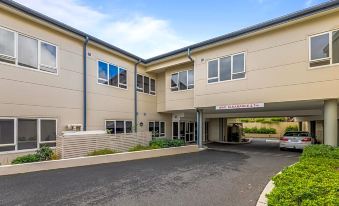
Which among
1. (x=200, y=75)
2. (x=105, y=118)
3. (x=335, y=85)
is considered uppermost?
(x=200, y=75)

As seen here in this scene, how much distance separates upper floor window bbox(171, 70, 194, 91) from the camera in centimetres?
1692

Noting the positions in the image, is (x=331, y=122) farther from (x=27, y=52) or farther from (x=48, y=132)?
(x=27, y=52)

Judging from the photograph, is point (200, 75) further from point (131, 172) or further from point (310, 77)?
point (131, 172)

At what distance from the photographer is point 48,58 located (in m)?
11.6

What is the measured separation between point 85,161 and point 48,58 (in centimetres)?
535

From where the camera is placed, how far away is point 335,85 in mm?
10305

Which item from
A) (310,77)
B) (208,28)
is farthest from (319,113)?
(208,28)

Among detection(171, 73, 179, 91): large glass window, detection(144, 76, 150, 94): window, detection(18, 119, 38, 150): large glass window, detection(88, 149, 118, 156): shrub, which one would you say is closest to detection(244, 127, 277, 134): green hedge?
detection(171, 73, 179, 91): large glass window

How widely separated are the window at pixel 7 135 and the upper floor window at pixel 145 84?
9132 millimetres

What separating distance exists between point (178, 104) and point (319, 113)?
9997mm

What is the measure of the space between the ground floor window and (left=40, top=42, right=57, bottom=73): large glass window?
250cm

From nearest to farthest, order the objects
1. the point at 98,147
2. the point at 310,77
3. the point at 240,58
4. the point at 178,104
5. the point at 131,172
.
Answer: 1. the point at 131,172
2. the point at 310,77
3. the point at 98,147
4. the point at 240,58
5. the point at 178,104

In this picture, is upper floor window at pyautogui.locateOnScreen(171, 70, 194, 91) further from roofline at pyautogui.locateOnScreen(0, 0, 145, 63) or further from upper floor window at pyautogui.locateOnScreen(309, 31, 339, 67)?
upper floor window at pyautogui.locateOnScreen(309, 31, 339, 67)

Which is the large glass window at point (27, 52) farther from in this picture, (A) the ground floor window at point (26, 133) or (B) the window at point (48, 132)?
(B) the window at point (48, 132)
